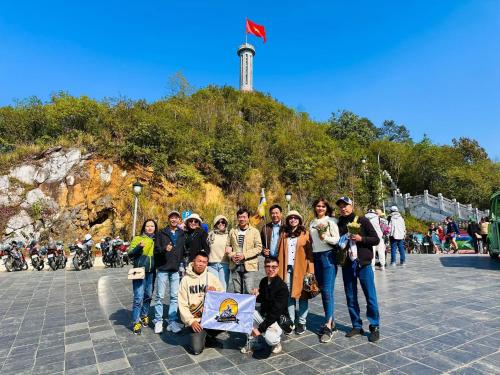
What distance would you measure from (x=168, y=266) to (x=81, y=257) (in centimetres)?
894

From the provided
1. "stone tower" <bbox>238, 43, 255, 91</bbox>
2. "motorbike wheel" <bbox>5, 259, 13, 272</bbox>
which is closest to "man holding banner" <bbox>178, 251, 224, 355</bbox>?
"motorbike wheel" <bbox>5, 259, 13, 272</bbox>

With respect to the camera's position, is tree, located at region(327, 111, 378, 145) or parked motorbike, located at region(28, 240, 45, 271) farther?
tree, located at region(327, 111, 378, 145)

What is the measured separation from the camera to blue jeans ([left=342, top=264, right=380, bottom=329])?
3.98 meters

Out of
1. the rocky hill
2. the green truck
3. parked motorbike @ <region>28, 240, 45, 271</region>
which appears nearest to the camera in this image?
the green truck

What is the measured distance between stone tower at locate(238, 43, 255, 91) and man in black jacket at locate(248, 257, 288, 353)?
43.3 m

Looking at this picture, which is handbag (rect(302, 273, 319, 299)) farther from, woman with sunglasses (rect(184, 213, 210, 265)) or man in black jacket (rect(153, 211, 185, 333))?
man in black jacket (rect(153, 211, 185, 333))

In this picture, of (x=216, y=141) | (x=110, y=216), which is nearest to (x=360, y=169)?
(x=216, y=141)

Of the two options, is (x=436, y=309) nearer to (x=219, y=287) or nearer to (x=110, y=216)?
(x=219, y=287)

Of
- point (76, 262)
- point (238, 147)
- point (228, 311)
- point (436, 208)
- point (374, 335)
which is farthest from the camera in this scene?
point (436, 208)

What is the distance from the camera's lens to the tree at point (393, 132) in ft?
164

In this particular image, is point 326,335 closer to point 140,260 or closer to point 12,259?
point 140,260

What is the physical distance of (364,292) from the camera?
4062mm

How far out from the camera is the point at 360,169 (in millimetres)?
28000

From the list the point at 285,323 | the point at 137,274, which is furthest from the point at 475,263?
the point at 137,274
